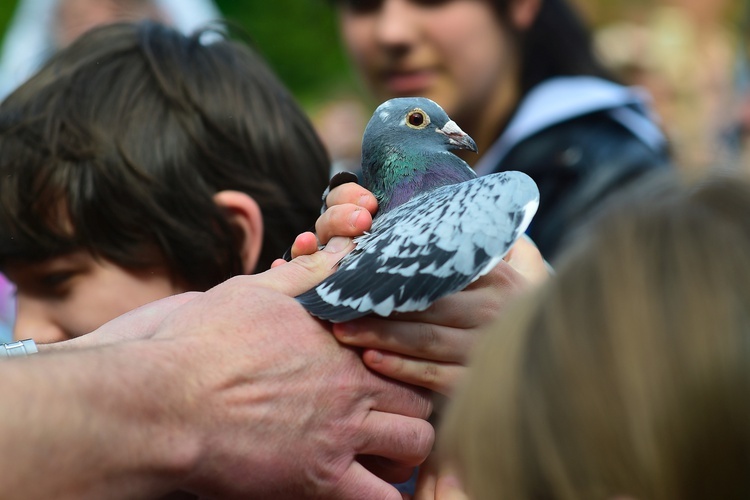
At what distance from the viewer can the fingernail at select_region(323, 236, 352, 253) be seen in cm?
251

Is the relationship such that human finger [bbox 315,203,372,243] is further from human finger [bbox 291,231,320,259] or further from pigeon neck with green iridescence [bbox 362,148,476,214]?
pigeon neck with green iridescence [bbox 362,148,476,214]

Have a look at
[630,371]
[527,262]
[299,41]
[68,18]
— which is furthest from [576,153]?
[299,41]

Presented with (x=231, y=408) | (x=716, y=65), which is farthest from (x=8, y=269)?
(x=716, y=65)


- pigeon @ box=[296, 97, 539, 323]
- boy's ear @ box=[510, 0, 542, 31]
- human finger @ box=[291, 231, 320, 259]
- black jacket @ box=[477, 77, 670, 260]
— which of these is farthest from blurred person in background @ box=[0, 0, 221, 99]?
pigeon @ box=[296, 97, 539, 323]

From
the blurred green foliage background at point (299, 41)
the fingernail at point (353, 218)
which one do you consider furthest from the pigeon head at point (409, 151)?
the blurred green foliage background at point (299, 41)

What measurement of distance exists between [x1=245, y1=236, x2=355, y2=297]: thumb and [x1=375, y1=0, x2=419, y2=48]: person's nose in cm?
261

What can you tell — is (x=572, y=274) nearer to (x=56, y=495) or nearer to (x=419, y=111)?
(x=56, y=495)

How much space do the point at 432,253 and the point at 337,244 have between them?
447 mm

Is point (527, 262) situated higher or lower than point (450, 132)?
lower

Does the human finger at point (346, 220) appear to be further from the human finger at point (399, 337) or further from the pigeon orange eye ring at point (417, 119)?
the pigeon orange eye ring at point (417, 119)

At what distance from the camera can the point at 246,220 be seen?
3387 mm

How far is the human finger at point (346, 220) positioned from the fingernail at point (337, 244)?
0.02 metres

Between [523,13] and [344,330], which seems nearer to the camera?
[344,330]

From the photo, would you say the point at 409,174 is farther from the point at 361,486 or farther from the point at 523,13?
the point at 523,13
